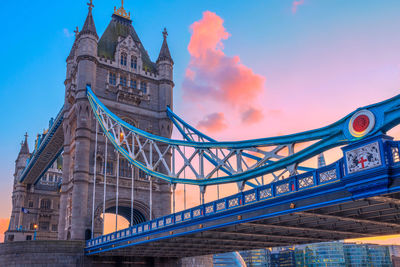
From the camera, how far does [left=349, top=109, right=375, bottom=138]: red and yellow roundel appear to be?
14.5m

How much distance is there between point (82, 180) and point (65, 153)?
718cm

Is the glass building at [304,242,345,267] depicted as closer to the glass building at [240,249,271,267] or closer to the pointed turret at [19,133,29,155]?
the glass building at [240,249,271,267]

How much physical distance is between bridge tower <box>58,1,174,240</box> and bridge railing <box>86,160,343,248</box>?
1592 centimetres

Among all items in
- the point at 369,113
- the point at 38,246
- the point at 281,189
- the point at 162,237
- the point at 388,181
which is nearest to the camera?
the point at 388,181

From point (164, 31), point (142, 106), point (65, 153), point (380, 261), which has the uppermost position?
point (164, 31)

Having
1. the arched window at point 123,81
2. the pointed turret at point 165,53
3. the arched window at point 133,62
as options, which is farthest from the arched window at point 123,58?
the pointed turret at point 165,53

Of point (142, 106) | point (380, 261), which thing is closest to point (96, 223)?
point (142, 106)

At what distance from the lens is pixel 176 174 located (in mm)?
29938

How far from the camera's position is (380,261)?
561 feet

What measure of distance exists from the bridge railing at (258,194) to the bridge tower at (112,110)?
15924 millimetres

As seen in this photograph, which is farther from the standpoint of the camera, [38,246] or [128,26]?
[128,26]

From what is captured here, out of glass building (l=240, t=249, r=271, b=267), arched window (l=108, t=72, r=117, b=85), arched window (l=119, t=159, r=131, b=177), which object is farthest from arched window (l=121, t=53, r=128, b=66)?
glass building (l=240, t=249, r=271, b=267)

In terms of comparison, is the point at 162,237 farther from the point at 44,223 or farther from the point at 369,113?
the point at 44,223

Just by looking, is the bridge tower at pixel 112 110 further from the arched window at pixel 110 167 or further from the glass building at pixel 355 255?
the glass building at pixel 355 255
